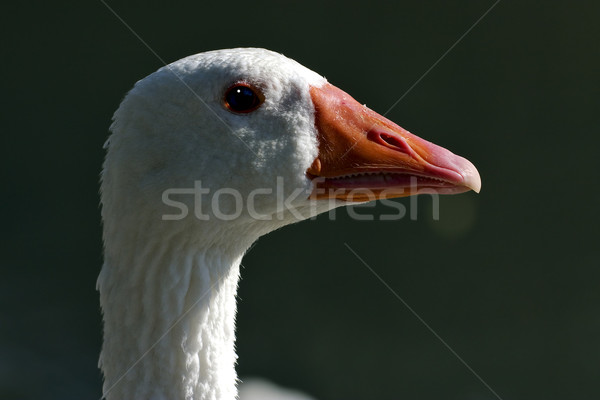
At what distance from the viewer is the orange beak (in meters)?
2.57

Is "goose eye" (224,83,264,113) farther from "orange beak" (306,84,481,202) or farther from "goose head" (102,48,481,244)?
"orange beak" (306,84,481,202)

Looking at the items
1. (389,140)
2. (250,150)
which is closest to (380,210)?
(389,140)

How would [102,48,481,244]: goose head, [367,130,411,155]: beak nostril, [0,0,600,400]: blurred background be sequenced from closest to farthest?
[102,48,481,244]: goose head < [367,130,411,155]: beak nostril < [0,0,600,400]: blurred background

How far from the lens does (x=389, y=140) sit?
8.60 feet

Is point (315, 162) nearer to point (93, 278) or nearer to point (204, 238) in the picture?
point (204, 238)

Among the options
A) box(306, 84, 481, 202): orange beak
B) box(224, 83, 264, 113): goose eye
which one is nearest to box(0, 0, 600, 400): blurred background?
box(306, 84, 481, 202): orange beak

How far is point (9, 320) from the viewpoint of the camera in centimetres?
623

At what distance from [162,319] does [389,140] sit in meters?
1.03

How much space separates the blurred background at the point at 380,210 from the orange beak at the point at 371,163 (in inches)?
135

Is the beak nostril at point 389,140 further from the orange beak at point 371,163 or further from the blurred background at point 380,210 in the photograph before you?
the blurred background at point 380,210

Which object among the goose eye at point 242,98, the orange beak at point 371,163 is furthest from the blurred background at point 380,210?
the goose eye at point 242,98

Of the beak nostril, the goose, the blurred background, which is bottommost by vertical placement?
the blurred background

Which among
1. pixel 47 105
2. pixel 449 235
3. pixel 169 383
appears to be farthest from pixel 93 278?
pixel 169 383

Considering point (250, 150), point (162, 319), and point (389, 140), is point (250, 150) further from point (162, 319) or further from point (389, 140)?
point (162, 319)
